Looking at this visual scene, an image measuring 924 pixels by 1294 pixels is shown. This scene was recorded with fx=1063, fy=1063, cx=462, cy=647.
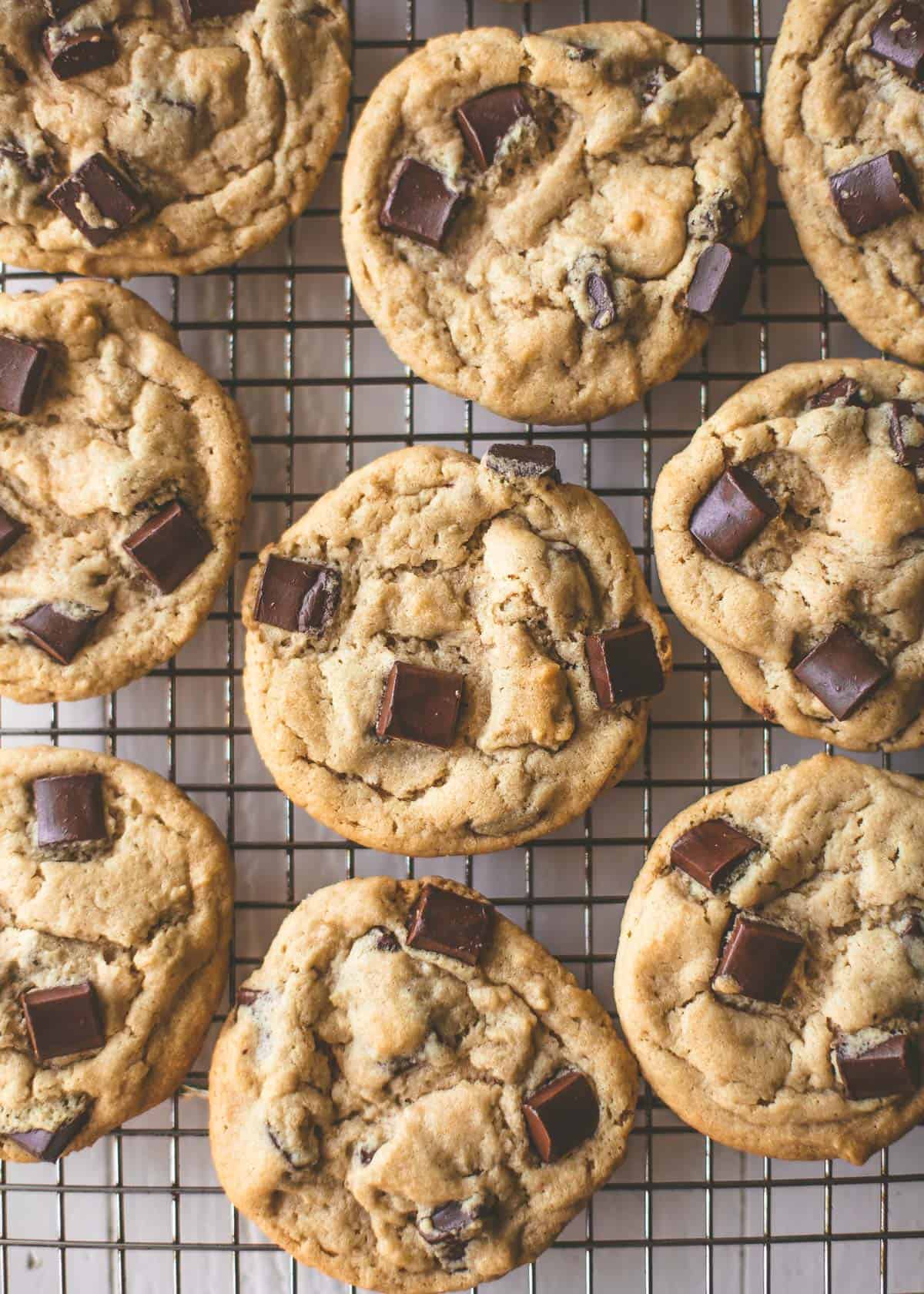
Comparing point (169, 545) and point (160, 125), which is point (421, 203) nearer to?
point (160, 125)

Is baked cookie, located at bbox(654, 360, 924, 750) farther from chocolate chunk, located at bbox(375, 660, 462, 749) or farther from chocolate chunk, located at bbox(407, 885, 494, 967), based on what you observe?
chocolate chunk, located at bbox(407, 885, 494, 967)

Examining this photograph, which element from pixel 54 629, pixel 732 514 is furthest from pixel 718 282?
pixel 54 629

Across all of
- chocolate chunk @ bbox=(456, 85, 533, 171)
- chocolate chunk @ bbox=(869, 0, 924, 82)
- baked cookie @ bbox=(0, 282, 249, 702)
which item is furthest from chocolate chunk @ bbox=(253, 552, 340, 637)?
chocolate chunk @ bbox=(869, 0, 924, 82)

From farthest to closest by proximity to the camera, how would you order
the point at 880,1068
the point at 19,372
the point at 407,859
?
the point at 407,859
the point at 19,372
the point at 880,1068

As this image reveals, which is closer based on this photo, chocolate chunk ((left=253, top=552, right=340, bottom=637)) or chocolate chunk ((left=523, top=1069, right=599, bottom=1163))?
chocolate chunk ((left=523, top=1069, right=599, bottom=1163))

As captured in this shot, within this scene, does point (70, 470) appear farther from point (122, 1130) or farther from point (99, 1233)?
point (99, 1233)

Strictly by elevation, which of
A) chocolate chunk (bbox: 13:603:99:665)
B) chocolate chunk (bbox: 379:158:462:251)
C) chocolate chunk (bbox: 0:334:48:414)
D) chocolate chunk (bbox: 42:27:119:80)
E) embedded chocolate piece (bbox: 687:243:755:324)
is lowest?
chocolate chunk (bbox: 13:603:99:665)
